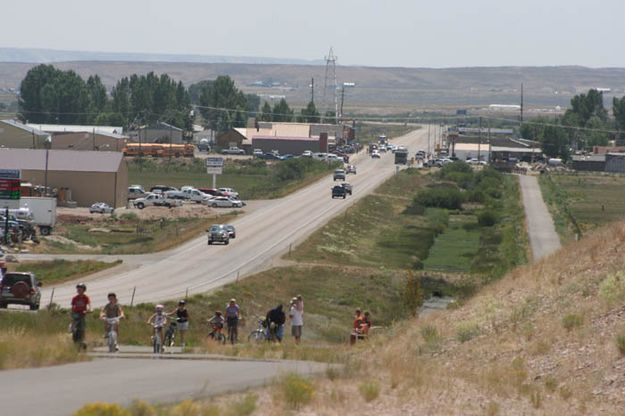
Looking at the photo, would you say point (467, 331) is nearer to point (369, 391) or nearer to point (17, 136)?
point (369, 391)

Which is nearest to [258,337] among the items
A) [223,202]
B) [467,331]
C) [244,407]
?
[467,331]

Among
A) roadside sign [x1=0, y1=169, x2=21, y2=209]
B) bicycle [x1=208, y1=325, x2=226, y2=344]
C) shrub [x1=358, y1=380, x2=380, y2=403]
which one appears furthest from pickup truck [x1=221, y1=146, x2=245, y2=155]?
shrub [x1=358, y1=380, x2=380, y2=403]

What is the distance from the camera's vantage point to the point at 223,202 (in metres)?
96.8

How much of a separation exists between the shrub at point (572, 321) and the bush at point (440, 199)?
3184 inches

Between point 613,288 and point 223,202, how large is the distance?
224 ft

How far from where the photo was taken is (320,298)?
174ft

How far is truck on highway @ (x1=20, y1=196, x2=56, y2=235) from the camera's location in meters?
73.2

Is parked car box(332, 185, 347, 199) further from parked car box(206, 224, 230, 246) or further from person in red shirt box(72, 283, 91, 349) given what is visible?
person in red shirt box(72, 283, 91, 349)

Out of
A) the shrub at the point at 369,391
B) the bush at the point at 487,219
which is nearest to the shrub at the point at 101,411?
the shrub at the point at 369,391

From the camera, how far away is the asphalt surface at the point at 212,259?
4812 cm

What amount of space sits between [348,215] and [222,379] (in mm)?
69636

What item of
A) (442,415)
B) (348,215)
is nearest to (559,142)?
(348,215)

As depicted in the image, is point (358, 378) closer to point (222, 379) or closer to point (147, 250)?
point (222, 379)

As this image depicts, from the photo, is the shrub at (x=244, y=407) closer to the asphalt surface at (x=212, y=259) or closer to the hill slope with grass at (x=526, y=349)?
the hill slope with grass at (x=526, y=349)
